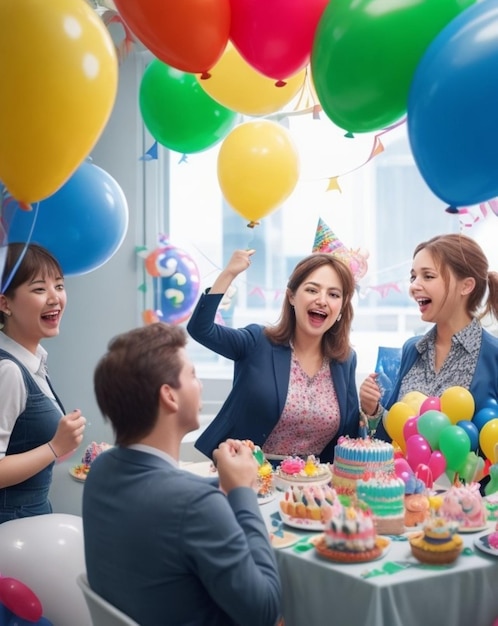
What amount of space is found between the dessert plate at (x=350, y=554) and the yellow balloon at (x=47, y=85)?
40.3 inches

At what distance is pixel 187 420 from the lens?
4.97 feet

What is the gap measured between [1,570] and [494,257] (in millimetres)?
2931

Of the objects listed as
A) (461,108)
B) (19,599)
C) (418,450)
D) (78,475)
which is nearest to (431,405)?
(418,450)

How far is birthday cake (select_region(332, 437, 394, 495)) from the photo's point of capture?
2.04 m

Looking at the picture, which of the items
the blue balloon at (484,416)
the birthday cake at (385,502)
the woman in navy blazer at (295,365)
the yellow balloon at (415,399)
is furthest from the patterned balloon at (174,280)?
the birthday cake at (385,502)

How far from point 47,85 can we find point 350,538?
1163 mm

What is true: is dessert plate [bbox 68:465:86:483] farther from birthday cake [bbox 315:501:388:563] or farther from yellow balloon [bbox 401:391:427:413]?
birthday cake [bbox 315:501:388:563]

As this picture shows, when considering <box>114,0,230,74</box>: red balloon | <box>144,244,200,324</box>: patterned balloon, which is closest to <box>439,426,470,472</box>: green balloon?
<box>114,0,230,74</box>: red balloon

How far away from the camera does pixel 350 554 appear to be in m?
1.66

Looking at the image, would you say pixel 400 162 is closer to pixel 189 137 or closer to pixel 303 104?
pixel 303 104

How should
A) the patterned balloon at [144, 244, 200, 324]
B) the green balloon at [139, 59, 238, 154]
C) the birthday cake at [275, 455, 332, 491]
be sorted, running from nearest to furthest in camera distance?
the birthday cake at [275, 455, 332, 491], the green balloon at [139, 59, 238, 154], the patterned balloon at [144, 244, 200, 324]

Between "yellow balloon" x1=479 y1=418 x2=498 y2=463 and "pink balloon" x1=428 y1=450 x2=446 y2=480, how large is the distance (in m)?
0.13

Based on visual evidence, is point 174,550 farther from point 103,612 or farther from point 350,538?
point 350,538

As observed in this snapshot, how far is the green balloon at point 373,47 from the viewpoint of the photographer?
1921mm
